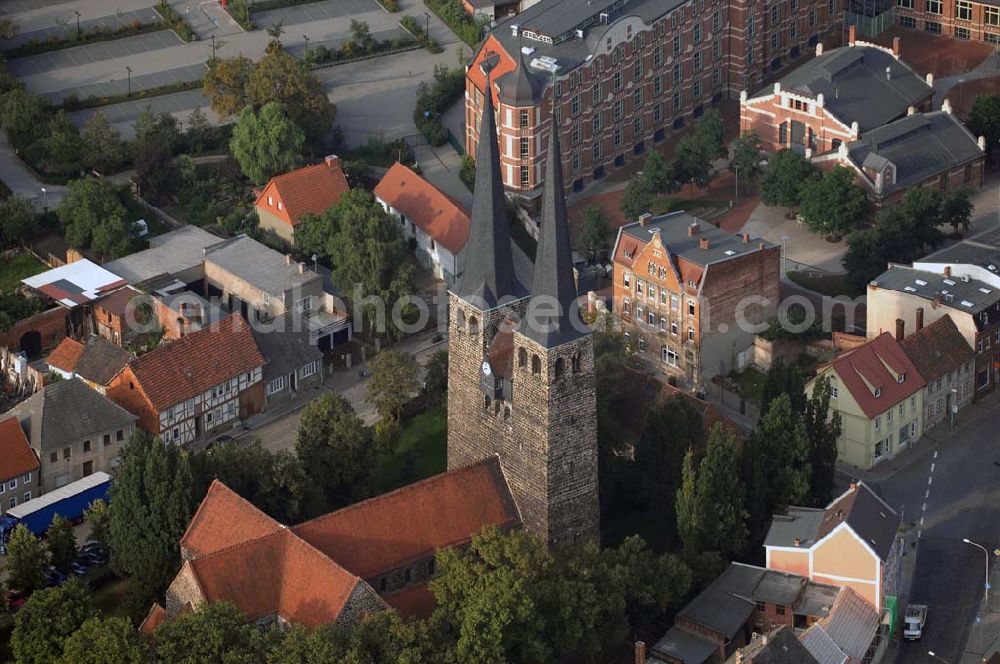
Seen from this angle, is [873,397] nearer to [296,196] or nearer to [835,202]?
[835,202]

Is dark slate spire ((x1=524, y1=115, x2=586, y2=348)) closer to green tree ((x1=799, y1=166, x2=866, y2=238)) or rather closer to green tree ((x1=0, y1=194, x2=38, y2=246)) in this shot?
green tree ((x1=799, y1=166, x2=866, y2=238))

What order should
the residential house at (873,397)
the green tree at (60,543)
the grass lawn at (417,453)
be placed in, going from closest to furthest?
1. the green tree at (60,543)
2. the grass lawn at (417,453)
3. the residential house at (873,397)

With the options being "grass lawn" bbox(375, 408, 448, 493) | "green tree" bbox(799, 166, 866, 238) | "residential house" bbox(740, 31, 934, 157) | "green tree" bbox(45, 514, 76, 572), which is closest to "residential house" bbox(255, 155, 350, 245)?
"grass lawn" bbox(375, 408, 448, 493)

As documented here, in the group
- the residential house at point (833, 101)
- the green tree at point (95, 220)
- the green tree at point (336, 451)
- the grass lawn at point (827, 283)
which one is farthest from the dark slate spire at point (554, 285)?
the residential house at point (833, 101)

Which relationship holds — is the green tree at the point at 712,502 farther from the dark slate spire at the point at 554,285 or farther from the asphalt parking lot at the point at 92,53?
the asphalt parking lot at the point at 92,53

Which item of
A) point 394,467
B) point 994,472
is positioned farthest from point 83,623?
point 994,472

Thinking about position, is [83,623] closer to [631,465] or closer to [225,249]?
[631,465]
